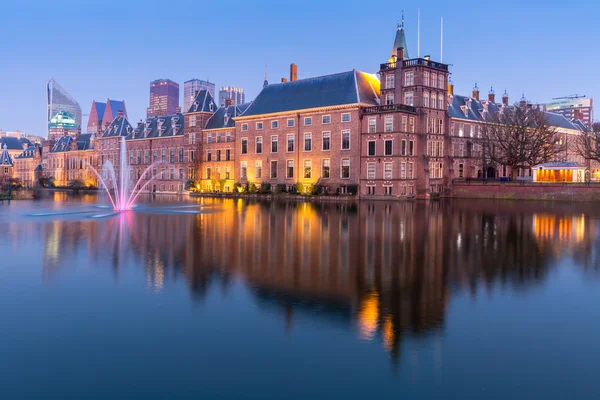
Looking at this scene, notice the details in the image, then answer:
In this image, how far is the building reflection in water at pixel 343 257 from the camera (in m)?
12.9

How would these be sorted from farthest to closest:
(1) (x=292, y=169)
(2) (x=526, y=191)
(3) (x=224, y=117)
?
(3) (x=224, y=117) → (1) (x=292, y=169) → (2) (x=526, y=191)

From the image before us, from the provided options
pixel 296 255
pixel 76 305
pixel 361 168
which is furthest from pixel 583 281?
pixel 361 168

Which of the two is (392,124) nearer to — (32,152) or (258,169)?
(258,169)

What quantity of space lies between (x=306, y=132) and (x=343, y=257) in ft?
177

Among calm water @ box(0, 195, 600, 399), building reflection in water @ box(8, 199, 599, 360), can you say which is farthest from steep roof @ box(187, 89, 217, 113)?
calm water @ box(0, 195, 600, 399)

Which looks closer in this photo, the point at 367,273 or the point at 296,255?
the point at 367,273

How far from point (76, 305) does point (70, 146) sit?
131200mm

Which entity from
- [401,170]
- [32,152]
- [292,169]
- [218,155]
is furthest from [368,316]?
[32,152]

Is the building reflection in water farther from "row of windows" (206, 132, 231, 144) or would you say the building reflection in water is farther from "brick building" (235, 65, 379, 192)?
"row of windows" (206, 132, 231, 144)

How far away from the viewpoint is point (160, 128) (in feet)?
336

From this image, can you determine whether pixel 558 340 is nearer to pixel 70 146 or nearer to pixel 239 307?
pixel 239 307

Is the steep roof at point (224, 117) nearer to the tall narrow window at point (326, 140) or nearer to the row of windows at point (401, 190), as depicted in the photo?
the tall narrow window at point (326, 140)

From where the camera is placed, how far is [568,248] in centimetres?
2261

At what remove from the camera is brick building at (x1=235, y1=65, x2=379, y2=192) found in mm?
67812
